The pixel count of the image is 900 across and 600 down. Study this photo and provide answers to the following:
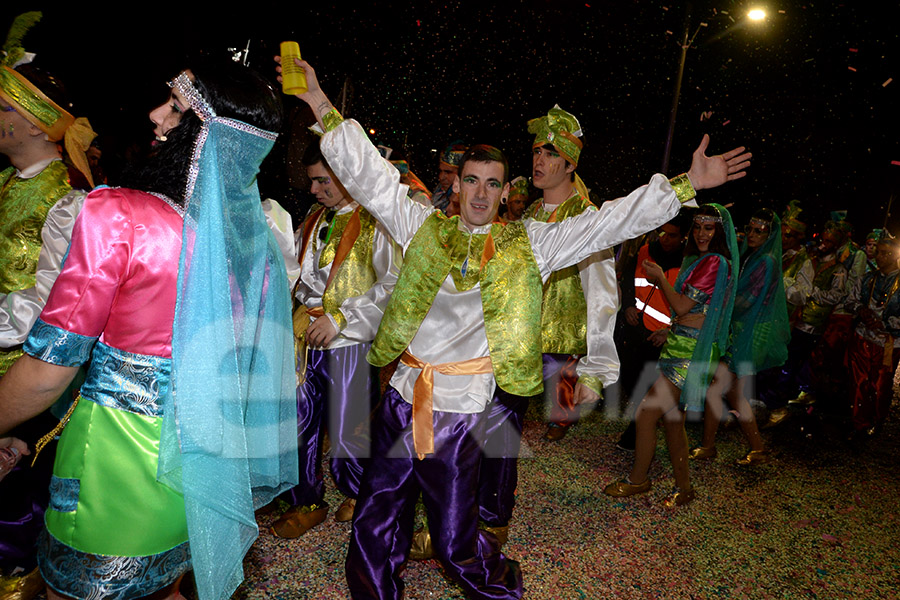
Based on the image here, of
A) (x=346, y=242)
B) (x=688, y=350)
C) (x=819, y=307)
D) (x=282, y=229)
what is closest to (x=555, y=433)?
(x=688, y=350)

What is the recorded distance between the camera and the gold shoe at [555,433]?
16.8 ft

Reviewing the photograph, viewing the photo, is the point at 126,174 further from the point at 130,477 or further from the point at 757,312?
the point at 757,312

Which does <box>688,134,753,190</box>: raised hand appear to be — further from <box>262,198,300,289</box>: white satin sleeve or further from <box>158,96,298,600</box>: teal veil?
<box>262,198,300,289</box>: white satin sleeve

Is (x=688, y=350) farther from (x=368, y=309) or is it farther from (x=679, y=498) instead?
(x=368, y=309)

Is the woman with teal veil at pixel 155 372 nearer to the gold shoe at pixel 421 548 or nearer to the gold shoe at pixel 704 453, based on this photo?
the gold shoe at pixel 421 548

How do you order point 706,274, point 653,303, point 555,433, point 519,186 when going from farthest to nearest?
1. point 519,186
2. point 653,303
3. point 555,433
4. point 706,274

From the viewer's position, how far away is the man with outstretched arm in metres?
2.43

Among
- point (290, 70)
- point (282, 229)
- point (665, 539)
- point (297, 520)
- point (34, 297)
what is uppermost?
point (290, 70)

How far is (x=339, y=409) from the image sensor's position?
350cm

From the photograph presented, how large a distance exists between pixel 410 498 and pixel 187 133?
1.73 meters

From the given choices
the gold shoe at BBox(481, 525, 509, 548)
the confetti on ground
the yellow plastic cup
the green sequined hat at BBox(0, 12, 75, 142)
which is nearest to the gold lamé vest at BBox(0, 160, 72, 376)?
the green sequined hat at BBox(0, 12, 75, 142)

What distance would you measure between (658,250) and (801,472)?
2.28 m

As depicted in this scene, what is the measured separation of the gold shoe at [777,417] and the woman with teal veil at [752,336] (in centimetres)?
118

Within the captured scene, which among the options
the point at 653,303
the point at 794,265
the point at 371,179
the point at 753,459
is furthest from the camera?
the point at 794,265
